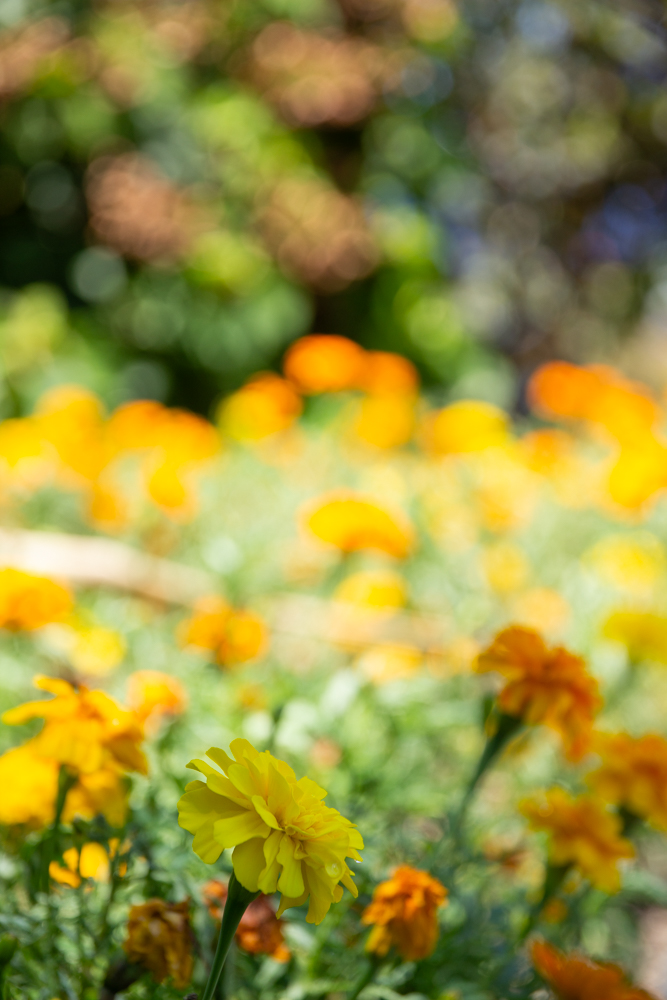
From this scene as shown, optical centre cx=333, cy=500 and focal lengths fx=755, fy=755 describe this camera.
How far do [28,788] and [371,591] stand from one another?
39.3 inches

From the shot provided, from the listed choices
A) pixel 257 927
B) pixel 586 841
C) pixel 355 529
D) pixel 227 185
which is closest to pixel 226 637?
pixel 355 529

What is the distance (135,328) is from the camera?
363cm

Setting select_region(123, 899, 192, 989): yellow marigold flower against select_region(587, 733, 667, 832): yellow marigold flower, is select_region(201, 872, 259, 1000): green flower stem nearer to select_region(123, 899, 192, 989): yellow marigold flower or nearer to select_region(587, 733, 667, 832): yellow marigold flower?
select_region(123, 899, 192, 989): yellow marigold flower

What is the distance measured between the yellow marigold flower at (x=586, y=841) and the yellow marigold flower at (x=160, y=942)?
37 centimetres

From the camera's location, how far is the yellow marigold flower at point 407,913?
640 mm

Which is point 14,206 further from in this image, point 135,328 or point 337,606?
point 337,606

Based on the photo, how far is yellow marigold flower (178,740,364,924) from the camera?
48cm

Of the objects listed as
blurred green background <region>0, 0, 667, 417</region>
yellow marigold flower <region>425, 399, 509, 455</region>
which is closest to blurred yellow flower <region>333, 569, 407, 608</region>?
yellow marigold flower <region>425, 399, 509, 455</region>

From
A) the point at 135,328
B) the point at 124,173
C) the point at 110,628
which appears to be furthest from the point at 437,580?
the point at 124,173

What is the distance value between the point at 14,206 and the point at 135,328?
0.89m

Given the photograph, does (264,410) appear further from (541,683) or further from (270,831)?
(270,831)

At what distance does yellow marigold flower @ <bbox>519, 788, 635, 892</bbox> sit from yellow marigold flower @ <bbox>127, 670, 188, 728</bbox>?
0.44m

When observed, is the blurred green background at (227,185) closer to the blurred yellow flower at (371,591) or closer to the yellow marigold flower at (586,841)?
the blurred yellow flower at (371,591)

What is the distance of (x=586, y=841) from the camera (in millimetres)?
754
